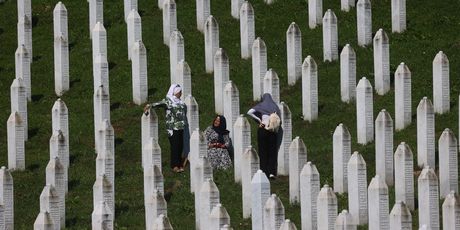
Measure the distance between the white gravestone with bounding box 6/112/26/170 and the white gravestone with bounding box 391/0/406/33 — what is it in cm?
826

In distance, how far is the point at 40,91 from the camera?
34688mm

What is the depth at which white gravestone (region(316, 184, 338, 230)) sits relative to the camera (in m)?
25.1

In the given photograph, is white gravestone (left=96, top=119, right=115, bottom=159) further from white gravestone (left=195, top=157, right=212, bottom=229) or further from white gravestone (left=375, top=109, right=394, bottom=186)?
white gravestone (left=375, top=109, right=394, bottom=186)

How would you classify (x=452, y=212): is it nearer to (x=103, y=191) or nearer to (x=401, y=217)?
(x=401, y=217)

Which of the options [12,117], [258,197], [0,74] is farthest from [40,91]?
[258,197]

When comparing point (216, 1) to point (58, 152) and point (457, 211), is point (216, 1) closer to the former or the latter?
point (58, 152)

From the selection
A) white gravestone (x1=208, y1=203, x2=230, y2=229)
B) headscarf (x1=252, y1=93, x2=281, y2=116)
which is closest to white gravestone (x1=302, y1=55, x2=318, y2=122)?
headscarf (x1=252, y1=93, x2=281, y2=116)

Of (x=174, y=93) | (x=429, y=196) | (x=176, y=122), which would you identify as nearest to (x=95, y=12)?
(x=174, y=93)

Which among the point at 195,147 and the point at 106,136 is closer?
the point at 195,147

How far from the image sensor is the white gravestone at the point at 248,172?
27281mm

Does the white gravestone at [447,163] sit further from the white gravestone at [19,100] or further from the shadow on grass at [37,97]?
the shadow on grass at [37,97]

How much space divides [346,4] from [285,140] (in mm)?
8102

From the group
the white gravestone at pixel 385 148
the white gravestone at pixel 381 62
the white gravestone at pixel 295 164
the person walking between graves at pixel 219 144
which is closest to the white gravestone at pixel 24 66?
the person walking between graves at pixel 219 144

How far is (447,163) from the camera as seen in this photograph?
91.6ft
